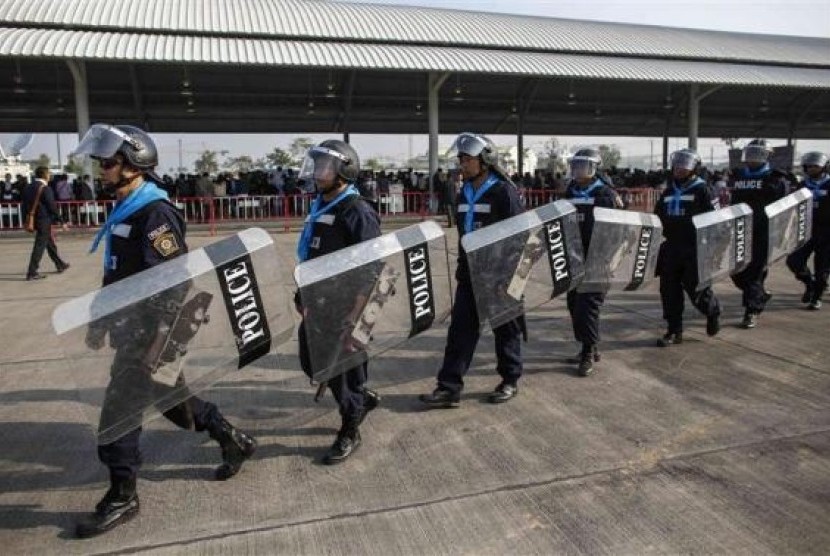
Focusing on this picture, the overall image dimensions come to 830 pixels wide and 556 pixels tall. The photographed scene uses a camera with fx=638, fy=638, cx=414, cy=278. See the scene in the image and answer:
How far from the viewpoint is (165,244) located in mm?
2953

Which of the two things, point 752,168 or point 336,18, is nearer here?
point 752,168

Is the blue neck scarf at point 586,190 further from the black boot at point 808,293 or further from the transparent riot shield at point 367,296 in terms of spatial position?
the black boot at point 808,293

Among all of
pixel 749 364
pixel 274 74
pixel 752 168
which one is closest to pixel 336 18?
pixel 274 74

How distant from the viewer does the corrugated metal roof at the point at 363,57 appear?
15.6m

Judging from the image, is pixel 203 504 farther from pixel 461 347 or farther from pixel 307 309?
pixel 461 347

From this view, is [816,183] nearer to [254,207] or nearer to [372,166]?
[254,207]

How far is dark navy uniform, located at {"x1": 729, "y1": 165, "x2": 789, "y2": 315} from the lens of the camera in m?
6.29

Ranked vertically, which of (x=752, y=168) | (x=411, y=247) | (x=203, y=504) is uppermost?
(x=752, y=168)

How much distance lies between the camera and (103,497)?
3068mm

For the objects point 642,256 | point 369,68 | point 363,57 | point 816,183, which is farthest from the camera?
point 363,57

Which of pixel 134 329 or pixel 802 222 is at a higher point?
pixel 802 222

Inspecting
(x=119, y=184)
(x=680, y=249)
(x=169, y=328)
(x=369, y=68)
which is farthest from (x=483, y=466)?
(x=369, y=68)

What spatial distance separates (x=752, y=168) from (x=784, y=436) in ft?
12.5

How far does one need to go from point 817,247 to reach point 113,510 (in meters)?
7.55
